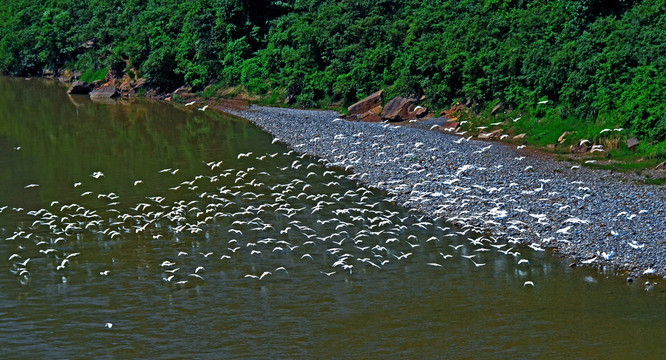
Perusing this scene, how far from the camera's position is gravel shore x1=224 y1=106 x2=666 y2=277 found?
66.4 ft

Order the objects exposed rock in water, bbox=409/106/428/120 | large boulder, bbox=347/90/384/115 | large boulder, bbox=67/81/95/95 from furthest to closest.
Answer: large boulder, bbox=67/81/95/95 < large boulder, bbox=347/90/384/115 < exposed rock in water, bbox=409/106/428/120

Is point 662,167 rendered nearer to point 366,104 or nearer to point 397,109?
point 397,109

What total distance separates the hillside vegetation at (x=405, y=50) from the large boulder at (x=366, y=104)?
90 cm

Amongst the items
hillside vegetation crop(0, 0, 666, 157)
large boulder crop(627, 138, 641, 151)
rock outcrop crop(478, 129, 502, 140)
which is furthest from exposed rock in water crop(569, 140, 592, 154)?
rock outcrop crop(478, 129, 502, 140)

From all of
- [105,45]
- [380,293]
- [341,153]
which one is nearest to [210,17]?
[105,45]

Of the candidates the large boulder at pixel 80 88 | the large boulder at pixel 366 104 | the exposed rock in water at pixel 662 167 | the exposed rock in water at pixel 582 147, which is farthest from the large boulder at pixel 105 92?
the exposed rock in water at pixel 662 167

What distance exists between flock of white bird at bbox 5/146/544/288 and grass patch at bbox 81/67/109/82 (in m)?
38.7

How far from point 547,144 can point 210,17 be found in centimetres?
3442

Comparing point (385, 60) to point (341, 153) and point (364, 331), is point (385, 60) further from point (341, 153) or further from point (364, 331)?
point (364, 331)

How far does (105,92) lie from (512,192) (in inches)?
1776

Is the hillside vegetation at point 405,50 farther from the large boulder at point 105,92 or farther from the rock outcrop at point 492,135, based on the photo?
the large boulder at point 105,92

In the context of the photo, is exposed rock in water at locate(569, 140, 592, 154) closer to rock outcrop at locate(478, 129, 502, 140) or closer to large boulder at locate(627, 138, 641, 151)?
large boulder at locate(627, 138, 641, 151)

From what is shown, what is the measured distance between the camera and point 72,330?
17.0m

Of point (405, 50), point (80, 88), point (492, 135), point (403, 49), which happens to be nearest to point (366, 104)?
point (405, 50)
